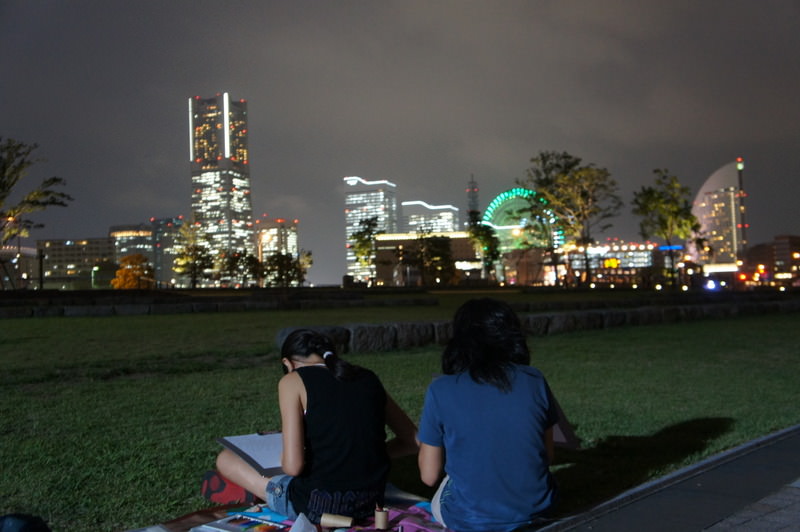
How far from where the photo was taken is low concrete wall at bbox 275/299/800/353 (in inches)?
490

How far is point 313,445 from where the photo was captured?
363 cm

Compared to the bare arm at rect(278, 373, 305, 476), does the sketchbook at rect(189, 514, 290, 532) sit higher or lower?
lower

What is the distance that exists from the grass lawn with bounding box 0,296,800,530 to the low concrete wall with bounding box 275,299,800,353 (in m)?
0.67

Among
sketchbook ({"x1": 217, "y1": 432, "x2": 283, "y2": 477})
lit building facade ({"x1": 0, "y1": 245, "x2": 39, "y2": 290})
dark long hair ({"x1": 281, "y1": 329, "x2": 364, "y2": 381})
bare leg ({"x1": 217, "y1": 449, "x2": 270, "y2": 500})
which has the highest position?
lit building facade ({"x1": 0, "y1": 245, "x2": 39, "y2": 290})

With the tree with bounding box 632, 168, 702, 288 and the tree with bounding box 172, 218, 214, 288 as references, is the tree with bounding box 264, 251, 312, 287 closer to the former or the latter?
the tree with bounding box 172, 218, 214, 288

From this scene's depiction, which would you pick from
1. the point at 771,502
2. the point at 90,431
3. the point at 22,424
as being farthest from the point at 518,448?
the point at 22,424

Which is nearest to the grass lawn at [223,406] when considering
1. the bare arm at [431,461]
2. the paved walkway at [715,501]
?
the paved walkway at [715,501]

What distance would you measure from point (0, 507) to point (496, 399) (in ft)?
10.1

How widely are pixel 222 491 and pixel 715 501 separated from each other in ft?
9.28

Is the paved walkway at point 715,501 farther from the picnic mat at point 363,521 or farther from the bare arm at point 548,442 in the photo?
the picnic mat at point 363,521

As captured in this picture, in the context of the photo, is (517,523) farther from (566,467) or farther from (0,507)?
(0,507)

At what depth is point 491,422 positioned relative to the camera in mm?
3129

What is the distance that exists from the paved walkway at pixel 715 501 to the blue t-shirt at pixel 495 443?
0.27m

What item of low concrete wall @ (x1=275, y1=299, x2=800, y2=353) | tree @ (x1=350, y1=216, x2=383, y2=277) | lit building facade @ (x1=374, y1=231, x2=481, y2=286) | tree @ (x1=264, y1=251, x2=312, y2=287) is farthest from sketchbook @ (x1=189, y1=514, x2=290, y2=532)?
tree @ (x1=350, y1=216, x2=383, y2=277)
